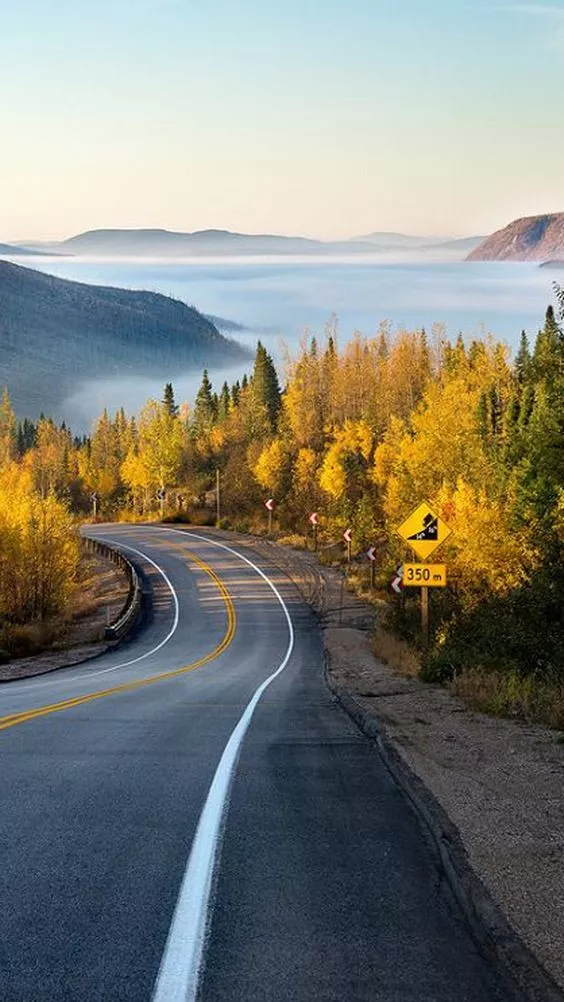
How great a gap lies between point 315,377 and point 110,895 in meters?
132

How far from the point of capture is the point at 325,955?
3.95 meters

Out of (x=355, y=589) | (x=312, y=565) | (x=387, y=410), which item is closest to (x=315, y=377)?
(x=387, y=410)

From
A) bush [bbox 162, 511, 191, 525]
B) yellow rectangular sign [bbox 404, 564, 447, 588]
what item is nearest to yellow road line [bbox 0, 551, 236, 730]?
yellow rectangular sign [bbox 404, 564, 447, 588]

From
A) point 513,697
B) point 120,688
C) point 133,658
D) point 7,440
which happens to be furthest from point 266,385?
point 513,697

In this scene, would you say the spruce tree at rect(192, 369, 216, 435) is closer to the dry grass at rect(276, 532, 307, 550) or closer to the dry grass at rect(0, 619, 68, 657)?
the dry grass at rect(276, 532, 307, 550)

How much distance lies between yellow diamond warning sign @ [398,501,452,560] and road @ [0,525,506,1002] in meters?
9.22

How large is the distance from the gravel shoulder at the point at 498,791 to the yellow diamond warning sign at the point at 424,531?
210 inches

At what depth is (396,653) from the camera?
82.0ft

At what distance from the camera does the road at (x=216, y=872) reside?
3725mm

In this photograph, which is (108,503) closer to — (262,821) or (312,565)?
(312,565)

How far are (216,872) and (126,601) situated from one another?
4880cm

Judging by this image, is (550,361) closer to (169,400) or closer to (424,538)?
(424,538)

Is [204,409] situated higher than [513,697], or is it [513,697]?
[204,409]

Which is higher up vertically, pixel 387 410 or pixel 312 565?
pixel 387 410
